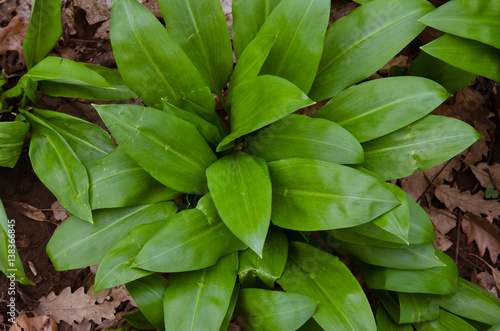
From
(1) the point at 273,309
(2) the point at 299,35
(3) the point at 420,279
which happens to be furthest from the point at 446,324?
(2) the point at 299,35

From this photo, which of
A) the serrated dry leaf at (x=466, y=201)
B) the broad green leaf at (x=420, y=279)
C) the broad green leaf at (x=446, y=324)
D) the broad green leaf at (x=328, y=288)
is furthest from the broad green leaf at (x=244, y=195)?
the serrated dry leaf at (x=466, y=201)

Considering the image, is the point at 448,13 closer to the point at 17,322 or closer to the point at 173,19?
the point at 173,19

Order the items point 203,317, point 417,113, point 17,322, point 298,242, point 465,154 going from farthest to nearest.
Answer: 1. point 465,154
2. point 17,322
3. point 298,242
4. point 417,113
5. point 203,317

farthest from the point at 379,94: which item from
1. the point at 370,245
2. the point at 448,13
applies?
the point at 370,245

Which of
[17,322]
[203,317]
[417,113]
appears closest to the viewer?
[203,317]

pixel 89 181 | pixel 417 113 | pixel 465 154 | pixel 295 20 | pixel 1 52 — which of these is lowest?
pixel 465 154

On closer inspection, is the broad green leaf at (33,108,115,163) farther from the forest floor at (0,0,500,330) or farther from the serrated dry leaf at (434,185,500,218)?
the serrated dry leaf at (434,185,500,218)

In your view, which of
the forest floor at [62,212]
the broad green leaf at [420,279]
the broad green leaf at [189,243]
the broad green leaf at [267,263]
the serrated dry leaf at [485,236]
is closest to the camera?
the broad green leaf at [189,243]

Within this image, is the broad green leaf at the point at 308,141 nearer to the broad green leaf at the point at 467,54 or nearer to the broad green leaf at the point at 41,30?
the broad green leaf at the point at 467,54

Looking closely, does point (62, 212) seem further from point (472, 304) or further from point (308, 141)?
point (472, 304)
